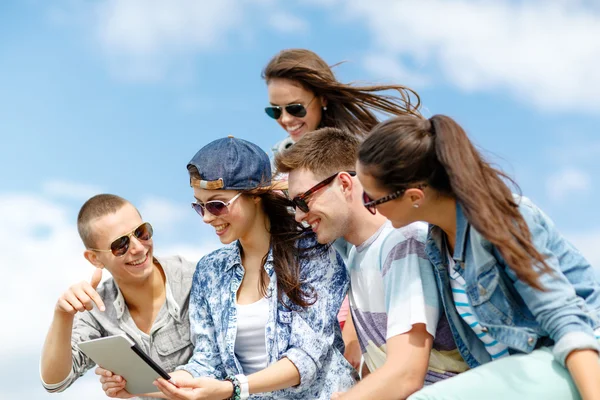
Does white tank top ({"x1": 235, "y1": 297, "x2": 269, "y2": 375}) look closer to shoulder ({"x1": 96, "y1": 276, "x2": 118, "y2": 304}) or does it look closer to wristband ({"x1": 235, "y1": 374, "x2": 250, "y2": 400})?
wristband ({"x1": 235, "y1": 374, "x2": 250, "y2": 400})

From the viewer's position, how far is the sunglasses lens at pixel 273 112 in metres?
7.55

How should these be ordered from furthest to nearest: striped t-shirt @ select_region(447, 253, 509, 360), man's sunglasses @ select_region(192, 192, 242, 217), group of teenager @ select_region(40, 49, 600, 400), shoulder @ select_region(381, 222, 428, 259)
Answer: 1. man's sunglasses @ select_region(192, 192, 242, 217)
2. shoulder @ select_region(381, 222, 428, 259)
3. striped t-shirt @ select_region(447, 253, 509, 360)
4. group of teenager @ select_region(40, 49, 600, 400)

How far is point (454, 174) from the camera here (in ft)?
13.2

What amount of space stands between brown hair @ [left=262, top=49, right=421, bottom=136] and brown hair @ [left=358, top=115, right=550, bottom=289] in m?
2.94

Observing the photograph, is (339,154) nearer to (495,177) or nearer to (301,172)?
(301,172)

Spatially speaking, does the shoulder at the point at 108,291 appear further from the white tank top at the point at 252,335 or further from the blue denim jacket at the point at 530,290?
the blue denim jacket at the point at 530,290

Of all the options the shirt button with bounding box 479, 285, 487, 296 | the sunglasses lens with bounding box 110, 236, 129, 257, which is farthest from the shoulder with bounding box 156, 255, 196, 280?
the shirt button with bounding box 479, 285, 487, 296

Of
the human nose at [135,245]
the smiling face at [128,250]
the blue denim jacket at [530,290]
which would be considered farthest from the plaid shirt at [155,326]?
the blue denim jacket at [530,290]

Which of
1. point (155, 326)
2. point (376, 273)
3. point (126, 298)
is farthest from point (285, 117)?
point (376, 273)

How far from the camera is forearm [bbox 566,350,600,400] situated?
366 centimetres

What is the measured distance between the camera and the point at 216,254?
18.7ft

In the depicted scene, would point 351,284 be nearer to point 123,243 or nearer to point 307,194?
point 307,194

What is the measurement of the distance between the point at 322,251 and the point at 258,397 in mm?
1061

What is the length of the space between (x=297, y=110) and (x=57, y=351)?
124 inches
